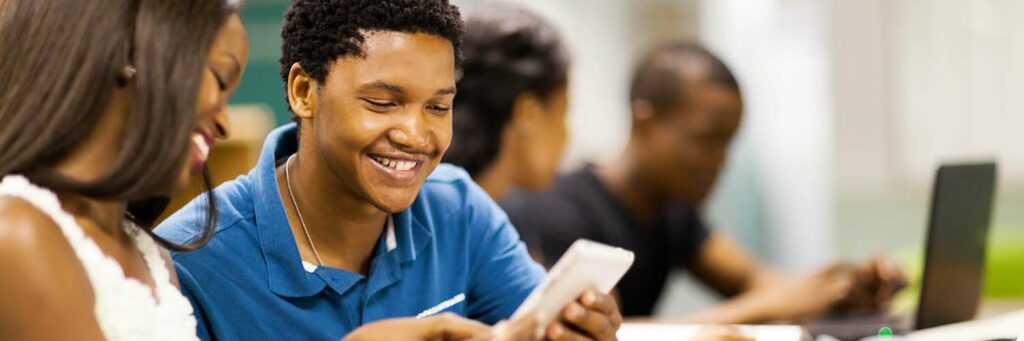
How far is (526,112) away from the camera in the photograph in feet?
6.79

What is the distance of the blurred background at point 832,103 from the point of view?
3.75 meters

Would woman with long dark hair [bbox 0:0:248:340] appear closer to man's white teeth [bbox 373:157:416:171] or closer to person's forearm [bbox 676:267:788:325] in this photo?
man's white teeth [bbox 373:157:416:171]

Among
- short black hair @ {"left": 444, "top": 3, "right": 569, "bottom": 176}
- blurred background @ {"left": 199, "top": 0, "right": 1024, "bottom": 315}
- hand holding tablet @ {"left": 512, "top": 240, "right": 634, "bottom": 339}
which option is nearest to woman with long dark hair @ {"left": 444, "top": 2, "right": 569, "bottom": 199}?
short black hair @ {"left": 444, "top": 3, "right": 569, "bottom": 176}

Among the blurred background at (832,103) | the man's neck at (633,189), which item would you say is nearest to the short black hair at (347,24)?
the man's neck at (633,189)

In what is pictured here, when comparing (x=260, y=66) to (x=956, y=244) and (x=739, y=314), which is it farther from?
(x=956, y=244)

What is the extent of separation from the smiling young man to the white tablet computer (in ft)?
0.05

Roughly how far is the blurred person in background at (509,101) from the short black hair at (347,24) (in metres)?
0.80

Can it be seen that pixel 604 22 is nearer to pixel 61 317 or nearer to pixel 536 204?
pixel 536 204

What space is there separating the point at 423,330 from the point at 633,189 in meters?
1.75

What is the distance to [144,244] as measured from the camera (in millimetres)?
1069

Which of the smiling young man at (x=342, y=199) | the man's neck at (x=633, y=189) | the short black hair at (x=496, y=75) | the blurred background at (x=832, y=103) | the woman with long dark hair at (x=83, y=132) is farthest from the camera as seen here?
the blurred background at (x=832, y=103)

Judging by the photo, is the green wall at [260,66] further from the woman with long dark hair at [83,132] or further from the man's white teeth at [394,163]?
the woman with long dark hair at [83,132]

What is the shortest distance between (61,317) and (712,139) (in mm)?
1908

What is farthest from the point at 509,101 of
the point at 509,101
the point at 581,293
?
the point at 581,293
